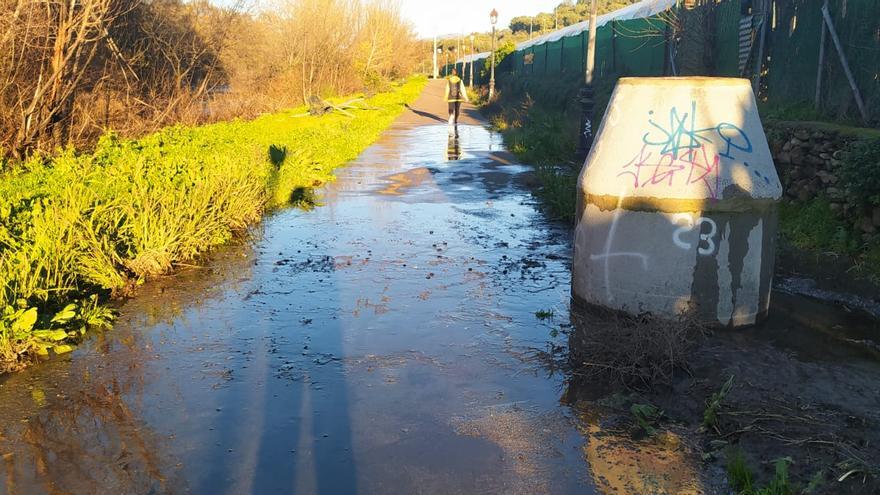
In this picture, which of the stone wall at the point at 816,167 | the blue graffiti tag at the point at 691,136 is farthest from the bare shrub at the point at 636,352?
the stone wall at the point at 816,167

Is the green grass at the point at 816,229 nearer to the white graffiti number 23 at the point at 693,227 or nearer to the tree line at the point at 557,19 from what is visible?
the white graffiti number 23 at the point at 693,227

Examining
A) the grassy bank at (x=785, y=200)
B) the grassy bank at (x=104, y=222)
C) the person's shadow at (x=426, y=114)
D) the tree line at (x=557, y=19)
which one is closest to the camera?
the grassy bank at (x=104, y=222)

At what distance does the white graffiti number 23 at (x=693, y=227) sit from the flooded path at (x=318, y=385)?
1111mm

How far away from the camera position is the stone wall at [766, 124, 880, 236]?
747cm

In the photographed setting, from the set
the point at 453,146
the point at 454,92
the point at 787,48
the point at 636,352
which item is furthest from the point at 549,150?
the point at 636,352

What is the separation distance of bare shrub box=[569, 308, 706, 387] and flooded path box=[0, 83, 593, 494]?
275 mm

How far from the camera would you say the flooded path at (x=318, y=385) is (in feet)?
11.6

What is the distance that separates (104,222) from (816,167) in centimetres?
754

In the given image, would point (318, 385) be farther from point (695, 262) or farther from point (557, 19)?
point (557, 19)

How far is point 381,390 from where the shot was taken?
4.49m

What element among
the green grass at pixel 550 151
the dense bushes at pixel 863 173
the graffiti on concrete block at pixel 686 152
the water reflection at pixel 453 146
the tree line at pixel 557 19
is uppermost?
the tree line at pixel 557 19

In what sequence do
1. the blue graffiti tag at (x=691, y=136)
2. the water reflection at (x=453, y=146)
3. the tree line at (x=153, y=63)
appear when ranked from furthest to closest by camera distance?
the water reflection at (x=453, y=146), the tree line at (x=153, y=63), the blue graffiti tag at (x=691, y=136)

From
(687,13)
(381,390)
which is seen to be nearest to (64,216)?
(381,390)

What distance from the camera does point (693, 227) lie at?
5.26 meters
